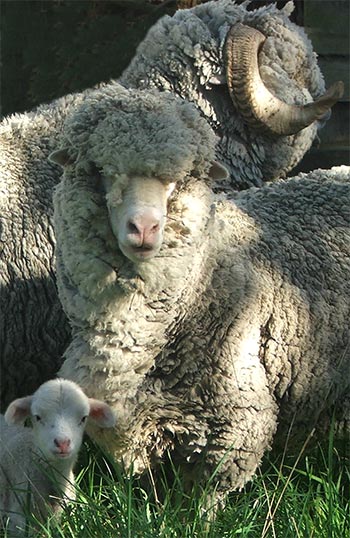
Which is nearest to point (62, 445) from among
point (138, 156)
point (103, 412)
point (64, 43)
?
point (103, 412)

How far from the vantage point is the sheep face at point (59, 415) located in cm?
369

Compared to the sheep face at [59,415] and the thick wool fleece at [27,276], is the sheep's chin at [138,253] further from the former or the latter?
the thick wool fleece at [27,276]

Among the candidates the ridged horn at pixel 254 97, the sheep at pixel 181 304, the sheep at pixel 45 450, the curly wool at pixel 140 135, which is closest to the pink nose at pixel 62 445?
the sheep at pixel 45 450

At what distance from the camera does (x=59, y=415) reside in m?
3.75

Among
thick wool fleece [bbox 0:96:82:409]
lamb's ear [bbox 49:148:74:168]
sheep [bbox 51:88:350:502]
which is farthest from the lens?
thick wool fleece [bbox 0:96:82:409]

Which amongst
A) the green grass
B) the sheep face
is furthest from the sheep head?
the green grass

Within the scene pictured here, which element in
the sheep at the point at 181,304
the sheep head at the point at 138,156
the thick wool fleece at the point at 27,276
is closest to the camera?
the sheep head at the point at 138,156

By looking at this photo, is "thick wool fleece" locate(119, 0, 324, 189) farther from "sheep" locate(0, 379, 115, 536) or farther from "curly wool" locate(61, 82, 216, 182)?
"sheep" locate(0, 379, 115, 536)

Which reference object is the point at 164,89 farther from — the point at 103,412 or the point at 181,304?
the point at 103,412

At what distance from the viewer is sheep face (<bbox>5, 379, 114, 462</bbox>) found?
369 centimetres

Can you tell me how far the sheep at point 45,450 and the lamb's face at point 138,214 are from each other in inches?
19.8

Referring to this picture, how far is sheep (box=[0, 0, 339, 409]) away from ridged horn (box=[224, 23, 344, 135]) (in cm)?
1

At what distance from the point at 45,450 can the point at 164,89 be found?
2181 millimetres

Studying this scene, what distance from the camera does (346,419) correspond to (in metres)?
4.46
